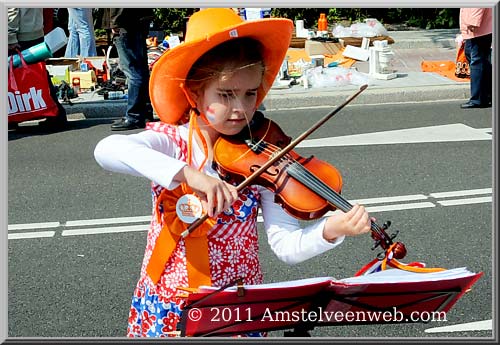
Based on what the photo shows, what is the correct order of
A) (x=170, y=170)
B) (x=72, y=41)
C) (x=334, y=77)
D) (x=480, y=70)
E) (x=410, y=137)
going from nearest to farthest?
(x=170, y=170) < (x=410, y=137) < (x=480, y=70) < (x=334, y=77) < (x=72, y=41)

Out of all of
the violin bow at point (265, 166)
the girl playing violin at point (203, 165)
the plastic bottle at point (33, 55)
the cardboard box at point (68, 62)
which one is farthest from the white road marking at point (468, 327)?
the cardboard box at point (68, 62)

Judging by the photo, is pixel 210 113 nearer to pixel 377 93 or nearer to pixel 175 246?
pixel 175 246

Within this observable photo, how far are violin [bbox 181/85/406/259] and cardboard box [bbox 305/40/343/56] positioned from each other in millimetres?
7554

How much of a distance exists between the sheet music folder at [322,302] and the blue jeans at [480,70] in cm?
628

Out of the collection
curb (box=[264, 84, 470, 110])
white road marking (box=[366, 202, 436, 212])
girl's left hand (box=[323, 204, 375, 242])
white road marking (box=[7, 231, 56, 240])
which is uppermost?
girl's left hand (box=[323, 204, 375, 242])

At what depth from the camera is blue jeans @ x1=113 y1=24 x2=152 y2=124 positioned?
296 inches

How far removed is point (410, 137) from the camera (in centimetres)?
703

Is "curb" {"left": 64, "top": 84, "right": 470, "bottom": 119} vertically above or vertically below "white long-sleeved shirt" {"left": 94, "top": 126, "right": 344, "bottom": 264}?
below

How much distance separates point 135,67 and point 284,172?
5.71 meters

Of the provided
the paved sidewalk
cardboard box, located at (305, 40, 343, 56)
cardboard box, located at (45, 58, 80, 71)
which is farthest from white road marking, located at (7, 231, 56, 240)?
cardboard box, located at (305, 40, 343, 56)

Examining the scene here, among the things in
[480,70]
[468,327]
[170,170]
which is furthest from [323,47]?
[170,170]

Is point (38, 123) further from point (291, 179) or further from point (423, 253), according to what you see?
point (291, 179)

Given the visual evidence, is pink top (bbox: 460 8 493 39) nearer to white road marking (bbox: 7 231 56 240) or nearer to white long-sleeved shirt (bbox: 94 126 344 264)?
white road marking (bbox: 7 231 56 240)

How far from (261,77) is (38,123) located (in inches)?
241
